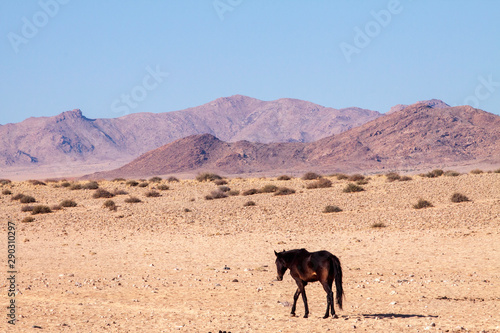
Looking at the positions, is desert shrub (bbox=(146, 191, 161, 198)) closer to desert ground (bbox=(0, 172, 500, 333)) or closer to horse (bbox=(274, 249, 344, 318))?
desert ground (bbox=(0, 172, 500, 333))

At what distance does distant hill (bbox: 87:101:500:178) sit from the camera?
10525 centimetres

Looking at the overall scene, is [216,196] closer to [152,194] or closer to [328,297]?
[152,194]

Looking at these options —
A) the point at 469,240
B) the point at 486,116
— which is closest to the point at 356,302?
the point at 469,240

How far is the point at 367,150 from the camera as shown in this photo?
11369 cm

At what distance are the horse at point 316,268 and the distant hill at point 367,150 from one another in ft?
297

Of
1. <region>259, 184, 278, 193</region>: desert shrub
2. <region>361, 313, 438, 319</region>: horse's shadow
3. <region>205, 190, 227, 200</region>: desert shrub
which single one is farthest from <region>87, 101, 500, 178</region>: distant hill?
<region>361, 313, 438, 319</region>: horse's shadow

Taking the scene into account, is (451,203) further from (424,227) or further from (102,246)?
(102,246)

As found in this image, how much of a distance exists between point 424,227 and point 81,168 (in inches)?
5809

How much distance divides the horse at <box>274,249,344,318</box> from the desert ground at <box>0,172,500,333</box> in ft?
1.59

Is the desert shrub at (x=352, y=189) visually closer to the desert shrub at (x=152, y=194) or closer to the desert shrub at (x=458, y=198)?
the desert shrub at (x=458, y=198)

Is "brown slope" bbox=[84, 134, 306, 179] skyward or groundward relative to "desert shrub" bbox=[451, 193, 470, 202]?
skyward

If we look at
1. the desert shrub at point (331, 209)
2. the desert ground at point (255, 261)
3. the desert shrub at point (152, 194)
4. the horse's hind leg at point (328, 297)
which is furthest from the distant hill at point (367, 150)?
the horse's hind leg at point (328, 297)

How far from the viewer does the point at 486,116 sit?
120188 mm

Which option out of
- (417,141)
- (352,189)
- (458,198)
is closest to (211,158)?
(417,141)
